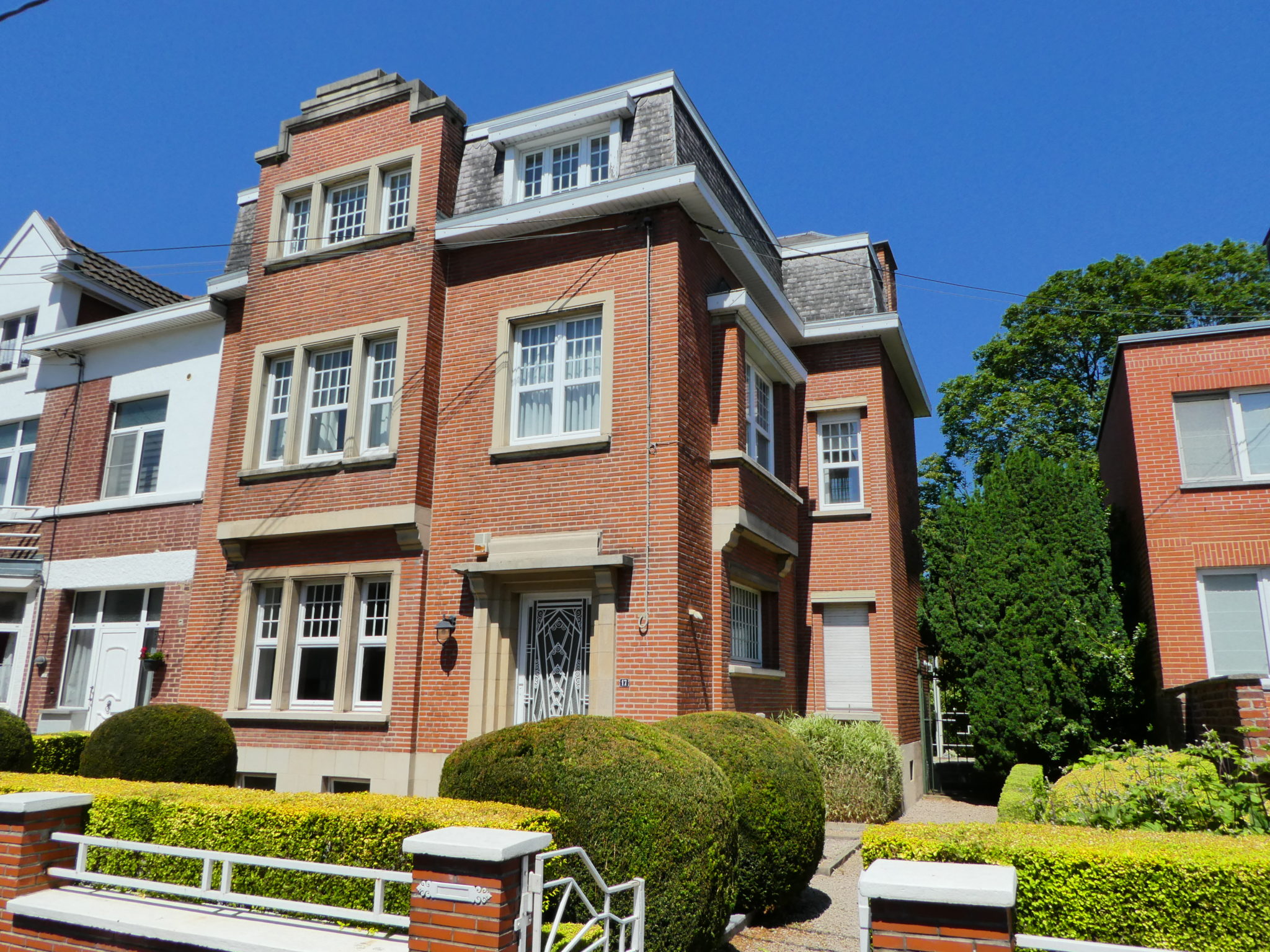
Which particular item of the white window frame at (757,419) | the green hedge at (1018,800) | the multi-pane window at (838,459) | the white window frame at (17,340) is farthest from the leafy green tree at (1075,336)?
the white window frame at (17,340)

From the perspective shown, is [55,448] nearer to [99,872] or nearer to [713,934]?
[99,872]

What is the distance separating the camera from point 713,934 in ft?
21.9

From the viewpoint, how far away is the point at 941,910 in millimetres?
4297

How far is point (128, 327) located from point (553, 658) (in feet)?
37.1

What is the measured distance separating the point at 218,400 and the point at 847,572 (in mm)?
11832

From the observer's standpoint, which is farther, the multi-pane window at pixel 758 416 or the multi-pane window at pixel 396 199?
the multi-pane window at pixel 396 199

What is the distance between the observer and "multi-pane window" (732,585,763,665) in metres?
14.3

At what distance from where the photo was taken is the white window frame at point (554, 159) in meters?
13.9

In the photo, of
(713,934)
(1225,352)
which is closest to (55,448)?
(713,934)

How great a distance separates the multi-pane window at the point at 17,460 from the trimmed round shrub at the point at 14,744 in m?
8.91

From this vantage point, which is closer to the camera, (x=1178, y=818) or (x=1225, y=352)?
(x=1178, y=818)

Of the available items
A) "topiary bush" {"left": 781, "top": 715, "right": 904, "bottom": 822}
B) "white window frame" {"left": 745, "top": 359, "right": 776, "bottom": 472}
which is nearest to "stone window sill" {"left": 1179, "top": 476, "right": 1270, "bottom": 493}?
"topiary bush" {"left": 781, "top": 715, "right": 904, "bottom": 822}

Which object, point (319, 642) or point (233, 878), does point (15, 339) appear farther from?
point (233, 878)

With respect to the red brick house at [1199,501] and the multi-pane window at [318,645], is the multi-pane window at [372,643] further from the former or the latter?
the red brick house at [1199,501]
